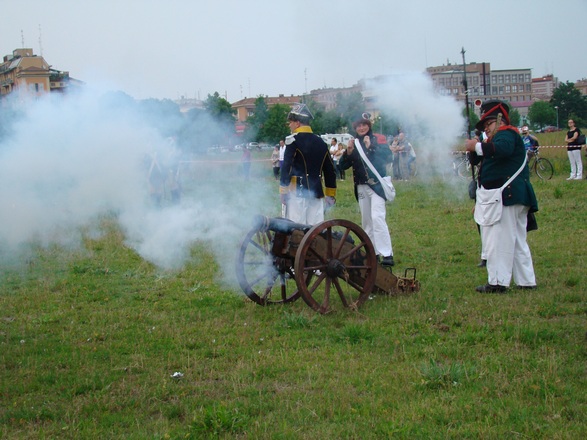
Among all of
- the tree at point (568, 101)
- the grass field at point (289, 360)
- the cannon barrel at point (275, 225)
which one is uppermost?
the tree at point (568, 101)

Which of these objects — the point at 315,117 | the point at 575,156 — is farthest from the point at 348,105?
the point at 575,156

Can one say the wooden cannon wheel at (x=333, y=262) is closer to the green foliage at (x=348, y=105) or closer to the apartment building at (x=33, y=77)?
the green foliage at (x=348, y=105)

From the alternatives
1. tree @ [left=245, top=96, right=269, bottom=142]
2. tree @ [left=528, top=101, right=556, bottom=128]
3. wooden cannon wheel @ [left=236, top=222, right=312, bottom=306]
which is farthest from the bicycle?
tree @ [left=528, top=101, right=556, bottom=128]

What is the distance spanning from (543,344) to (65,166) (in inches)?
238

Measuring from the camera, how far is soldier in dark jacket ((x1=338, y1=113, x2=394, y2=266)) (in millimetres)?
9789

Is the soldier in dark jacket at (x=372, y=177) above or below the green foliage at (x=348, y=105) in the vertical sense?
below

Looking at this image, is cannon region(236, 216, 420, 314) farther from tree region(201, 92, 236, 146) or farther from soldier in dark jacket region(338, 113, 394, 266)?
tree region(201, 92, 236, 146)

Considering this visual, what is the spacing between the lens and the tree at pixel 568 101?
53.4 metres

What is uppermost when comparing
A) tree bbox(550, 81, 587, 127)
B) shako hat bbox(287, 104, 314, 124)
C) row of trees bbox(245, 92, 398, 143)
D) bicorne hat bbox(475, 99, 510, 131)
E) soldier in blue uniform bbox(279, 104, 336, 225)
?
tree bbox(550, 81, 587, 127)

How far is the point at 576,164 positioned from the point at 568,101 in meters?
40.4

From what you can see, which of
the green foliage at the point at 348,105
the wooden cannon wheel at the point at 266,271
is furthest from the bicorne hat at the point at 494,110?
the green foliage at the point at 348,105

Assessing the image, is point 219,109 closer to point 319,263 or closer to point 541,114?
point 319,263

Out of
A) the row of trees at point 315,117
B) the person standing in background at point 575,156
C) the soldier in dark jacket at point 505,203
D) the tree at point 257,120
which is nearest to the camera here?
the soldier in dark jacket at point 505,203

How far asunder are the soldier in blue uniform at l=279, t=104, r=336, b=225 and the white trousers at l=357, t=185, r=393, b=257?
893mm
